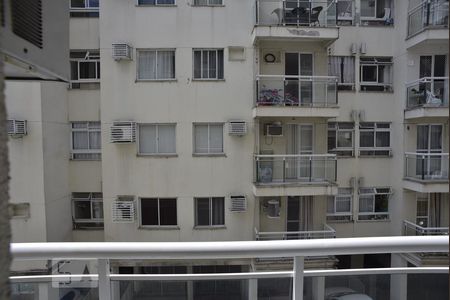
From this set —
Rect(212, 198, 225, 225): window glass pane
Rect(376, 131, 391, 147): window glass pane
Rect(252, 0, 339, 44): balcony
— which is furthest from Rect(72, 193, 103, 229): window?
Rect(376, 131, 391, 147): window glass pane

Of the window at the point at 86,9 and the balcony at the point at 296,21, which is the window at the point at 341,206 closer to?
the balcony at the point at 296,21

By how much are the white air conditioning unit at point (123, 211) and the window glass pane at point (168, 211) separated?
653mm

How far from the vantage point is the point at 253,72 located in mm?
7484

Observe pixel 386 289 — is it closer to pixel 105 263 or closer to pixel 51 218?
pixel 105 263

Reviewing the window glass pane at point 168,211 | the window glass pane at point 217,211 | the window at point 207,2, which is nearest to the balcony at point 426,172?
the window glass pane at point 217,211

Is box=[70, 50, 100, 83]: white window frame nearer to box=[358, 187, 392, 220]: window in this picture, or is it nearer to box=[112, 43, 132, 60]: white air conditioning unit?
box=[112, 43, 132, 60]: white air conditioning unit

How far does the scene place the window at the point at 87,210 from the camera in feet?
26.8

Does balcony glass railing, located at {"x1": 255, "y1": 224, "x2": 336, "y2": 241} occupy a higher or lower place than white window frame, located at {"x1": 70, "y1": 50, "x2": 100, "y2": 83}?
lower

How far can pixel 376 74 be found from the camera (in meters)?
8.56

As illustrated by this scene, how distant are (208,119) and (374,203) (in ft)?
16.3

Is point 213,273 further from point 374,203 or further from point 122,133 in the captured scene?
point 374,203

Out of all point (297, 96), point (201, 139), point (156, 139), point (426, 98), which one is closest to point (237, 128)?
point (201, 139)

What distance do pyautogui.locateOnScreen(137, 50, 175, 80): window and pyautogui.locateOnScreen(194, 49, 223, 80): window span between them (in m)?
0.57

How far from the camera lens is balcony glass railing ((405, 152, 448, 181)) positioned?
7.77 meters
